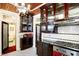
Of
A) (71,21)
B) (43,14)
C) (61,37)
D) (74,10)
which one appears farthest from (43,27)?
(74,10)

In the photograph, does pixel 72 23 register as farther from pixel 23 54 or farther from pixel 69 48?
pixel 23 54

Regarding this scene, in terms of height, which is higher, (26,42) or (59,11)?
(59,11)

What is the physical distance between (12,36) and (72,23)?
3.21ft

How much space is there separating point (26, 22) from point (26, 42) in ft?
1.09

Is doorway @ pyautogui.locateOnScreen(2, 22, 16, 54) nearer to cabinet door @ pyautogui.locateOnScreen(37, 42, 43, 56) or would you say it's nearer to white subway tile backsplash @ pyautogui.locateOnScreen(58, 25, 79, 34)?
cabinet door @ pyautogui.locateOnScreen(37, 42, 43, 56)

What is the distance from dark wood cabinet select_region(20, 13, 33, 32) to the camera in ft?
7.95

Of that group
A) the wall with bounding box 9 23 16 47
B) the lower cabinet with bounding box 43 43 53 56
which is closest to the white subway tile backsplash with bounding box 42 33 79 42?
the lower cabinet with bounding box 43 43 53 56

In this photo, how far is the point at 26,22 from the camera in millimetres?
2453

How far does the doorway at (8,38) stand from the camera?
2373 mm

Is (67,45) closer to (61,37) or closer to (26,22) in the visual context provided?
(61,37)

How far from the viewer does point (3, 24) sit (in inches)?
93.1

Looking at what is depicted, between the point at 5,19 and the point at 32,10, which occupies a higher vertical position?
the point at 32,10

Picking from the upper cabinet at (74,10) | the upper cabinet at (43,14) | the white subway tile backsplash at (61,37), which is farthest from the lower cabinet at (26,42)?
the upper cabinet at (74,10)

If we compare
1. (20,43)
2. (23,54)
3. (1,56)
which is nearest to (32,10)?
(20,43)
